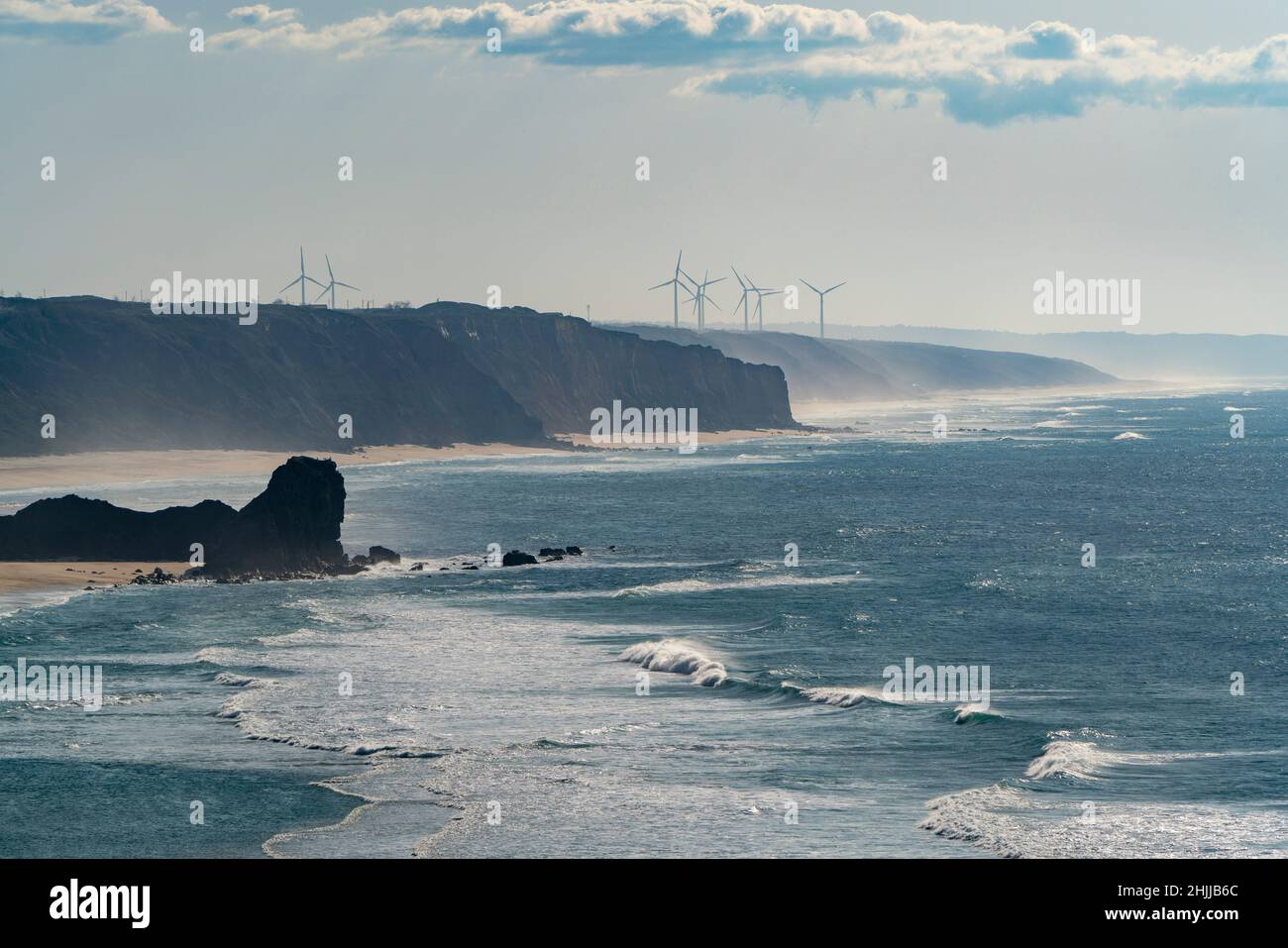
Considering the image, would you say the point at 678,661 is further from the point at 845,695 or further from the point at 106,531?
the point at 106,531

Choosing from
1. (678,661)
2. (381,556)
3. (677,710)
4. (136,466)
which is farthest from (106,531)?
(136,466)

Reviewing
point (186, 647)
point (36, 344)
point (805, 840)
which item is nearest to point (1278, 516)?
point (186, 647)

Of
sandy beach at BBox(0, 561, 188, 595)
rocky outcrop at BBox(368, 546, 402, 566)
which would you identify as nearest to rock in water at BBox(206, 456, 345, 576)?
rocky outcrop at BBox(368, 546, 402, 566)

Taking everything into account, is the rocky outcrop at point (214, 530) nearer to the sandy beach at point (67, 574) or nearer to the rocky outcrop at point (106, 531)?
the rocky outcrop at point (106, 531)

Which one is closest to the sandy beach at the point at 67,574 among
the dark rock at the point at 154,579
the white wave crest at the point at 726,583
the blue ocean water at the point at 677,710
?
Answer: the dark rock at the point at 154,579
